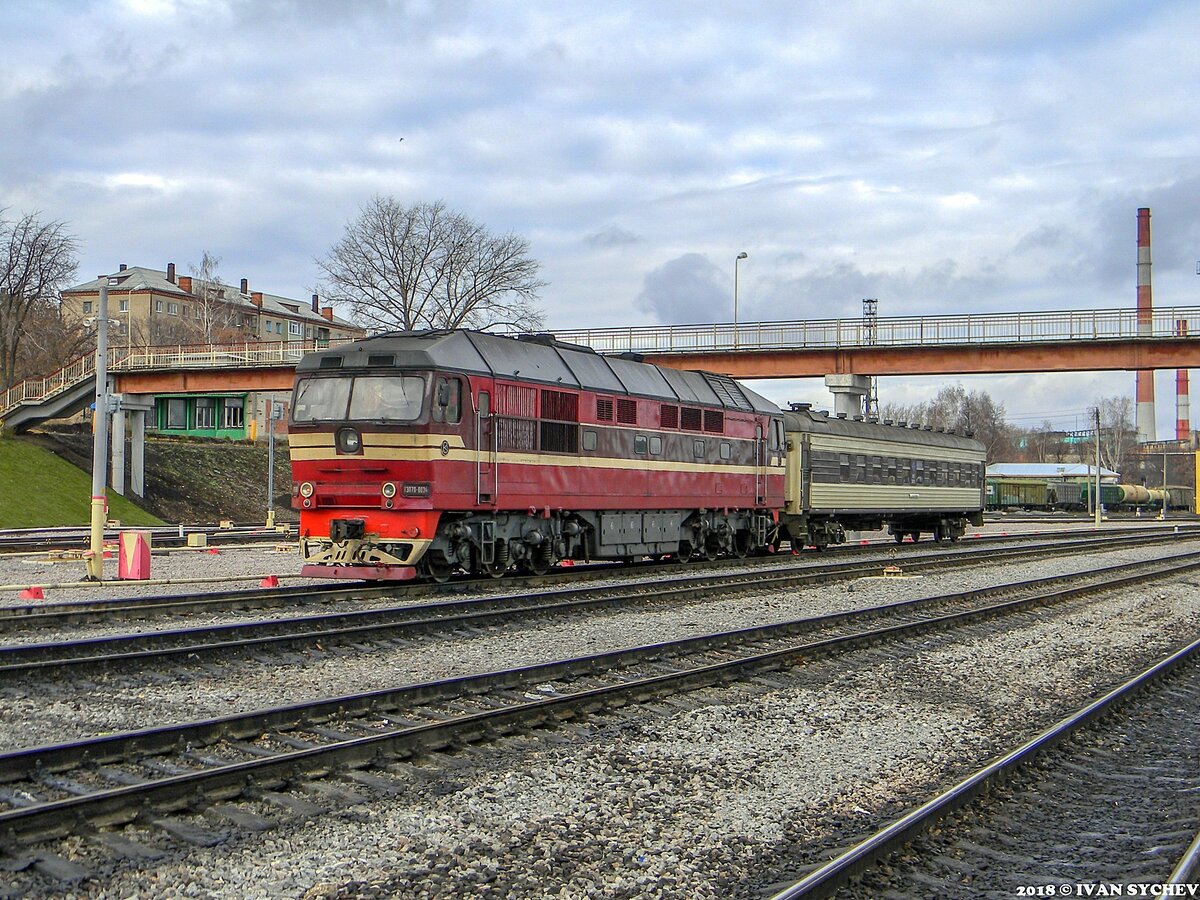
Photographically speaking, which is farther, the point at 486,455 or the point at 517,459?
the point at 517,459

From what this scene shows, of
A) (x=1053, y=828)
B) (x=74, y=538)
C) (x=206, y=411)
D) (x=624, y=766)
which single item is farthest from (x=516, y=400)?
(x=206, y=411)

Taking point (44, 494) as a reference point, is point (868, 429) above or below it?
above

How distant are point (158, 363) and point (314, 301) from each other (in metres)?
85.0

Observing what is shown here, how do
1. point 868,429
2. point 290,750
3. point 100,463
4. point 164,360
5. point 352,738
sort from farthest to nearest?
point 164,360 → point 868,429 → point 100,463 → point 352,738 → point 290,750

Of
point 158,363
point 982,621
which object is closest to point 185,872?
point 982,621

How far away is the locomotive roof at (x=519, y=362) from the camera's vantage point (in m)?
17.6

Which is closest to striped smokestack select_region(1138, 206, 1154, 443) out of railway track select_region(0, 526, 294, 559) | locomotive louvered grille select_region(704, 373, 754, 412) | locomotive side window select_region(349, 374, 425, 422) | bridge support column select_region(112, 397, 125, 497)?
locomotive louvered grille select_region(704, 373, 754, 412)

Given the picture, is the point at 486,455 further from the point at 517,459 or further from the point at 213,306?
the point at 213,306

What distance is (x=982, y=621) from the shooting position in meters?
16.8

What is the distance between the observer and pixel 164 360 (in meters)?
48.1

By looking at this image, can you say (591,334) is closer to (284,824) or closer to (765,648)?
(765,648)

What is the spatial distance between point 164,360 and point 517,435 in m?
33.8

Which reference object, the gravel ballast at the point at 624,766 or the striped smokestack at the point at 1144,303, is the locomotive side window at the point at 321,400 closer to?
the gravel ballast at the point at 624,766

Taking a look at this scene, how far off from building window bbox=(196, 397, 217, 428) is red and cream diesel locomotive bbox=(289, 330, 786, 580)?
49288 mm
